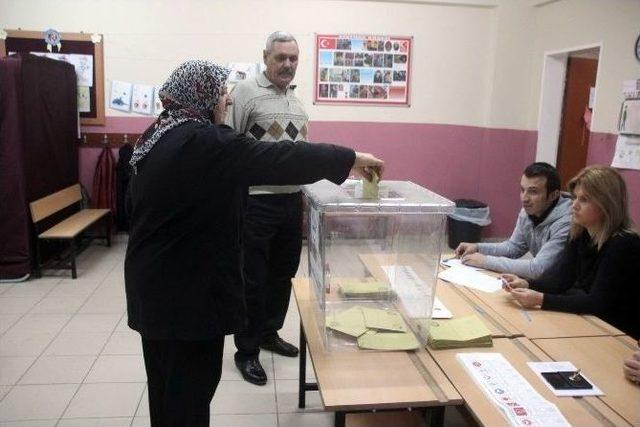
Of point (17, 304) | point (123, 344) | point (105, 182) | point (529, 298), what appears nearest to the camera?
point (529, 298)

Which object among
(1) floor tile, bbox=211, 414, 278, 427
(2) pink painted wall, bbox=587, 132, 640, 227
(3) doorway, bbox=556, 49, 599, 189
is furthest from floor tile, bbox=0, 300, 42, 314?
(3) doorway, bbox=556, 49, 599, 189

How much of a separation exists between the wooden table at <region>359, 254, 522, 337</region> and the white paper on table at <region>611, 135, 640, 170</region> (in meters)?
2.48

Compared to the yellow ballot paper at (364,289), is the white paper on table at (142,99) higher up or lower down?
higher up

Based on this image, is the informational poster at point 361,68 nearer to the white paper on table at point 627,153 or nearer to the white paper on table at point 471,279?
the white paper on table at point 627,153

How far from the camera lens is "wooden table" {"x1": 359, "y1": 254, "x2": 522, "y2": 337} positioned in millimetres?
1776

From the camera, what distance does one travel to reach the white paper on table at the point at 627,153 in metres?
3.80

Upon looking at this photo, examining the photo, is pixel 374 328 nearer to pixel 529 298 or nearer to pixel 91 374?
pixel 529 298

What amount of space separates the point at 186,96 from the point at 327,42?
3797 mm

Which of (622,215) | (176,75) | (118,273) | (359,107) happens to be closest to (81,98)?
(118,273)

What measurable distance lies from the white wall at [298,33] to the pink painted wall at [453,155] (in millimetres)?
119

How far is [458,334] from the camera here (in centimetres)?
165

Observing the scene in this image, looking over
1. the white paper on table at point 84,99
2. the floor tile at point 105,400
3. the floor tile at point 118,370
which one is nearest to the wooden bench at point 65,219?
the white paper on table at point 84,99

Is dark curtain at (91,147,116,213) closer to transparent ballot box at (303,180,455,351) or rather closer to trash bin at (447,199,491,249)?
trash bin at (447,199,491,249)

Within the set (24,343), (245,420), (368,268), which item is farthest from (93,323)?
(368,268)
